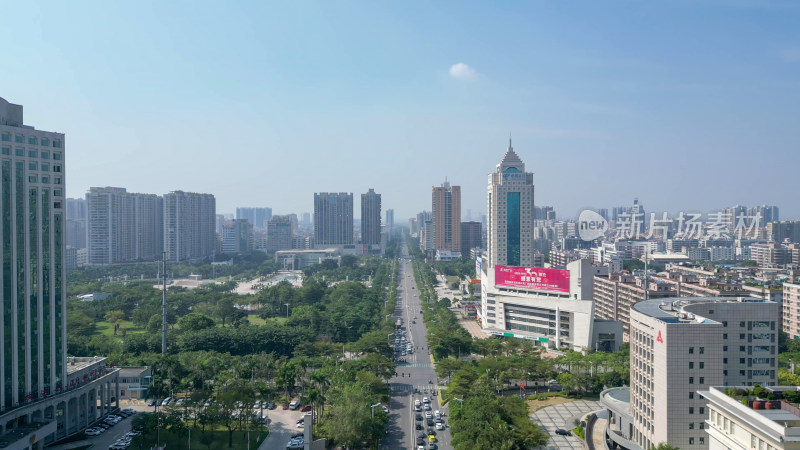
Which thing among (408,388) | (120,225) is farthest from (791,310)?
(120,225)

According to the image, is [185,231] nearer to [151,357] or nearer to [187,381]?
[151,357]

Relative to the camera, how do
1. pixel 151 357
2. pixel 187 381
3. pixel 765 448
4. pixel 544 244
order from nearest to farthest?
pixel 765 448
pixel 187 381
pixel 151 357
pixel 544 244

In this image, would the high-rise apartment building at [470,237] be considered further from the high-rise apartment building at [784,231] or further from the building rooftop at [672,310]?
the building rooftop at [672,310]

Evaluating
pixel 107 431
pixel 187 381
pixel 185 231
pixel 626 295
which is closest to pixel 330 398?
pixel 187 381

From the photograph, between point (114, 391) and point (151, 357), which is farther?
point (151, 357)

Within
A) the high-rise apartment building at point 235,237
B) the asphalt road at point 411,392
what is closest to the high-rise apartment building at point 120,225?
the high-rise apartment building at point 235,237

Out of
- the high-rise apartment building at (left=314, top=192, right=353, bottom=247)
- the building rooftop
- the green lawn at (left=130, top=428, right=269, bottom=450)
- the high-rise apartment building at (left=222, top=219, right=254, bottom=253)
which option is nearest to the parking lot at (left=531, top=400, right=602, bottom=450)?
the building rooftop
